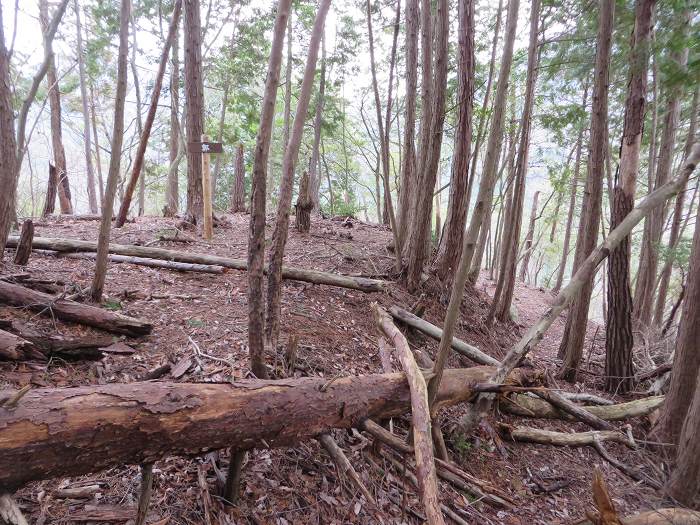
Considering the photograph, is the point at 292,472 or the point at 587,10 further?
the point at 587,10

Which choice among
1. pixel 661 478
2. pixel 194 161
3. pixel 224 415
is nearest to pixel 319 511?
pixel 224 415

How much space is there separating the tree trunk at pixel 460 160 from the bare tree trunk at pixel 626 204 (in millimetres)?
2146

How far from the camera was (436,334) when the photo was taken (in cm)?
543

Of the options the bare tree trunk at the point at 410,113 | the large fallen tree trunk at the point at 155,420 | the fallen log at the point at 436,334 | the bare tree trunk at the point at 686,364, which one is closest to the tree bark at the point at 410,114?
the bare tree trunk at the point at 410,113

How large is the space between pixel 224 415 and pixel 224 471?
0.66 m

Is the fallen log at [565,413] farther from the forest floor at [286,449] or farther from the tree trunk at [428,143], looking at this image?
the tree trunk at [428,143]

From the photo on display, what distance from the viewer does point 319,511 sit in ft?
9.59

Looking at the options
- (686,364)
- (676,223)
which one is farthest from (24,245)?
(676,223)

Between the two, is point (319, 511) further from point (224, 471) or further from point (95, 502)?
point (95, 502)

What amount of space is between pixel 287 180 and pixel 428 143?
3.68 m

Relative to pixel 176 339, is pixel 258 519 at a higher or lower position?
lower

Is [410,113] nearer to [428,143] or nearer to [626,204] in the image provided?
[428,143]

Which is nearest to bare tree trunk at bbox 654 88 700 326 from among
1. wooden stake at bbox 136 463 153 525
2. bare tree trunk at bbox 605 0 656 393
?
bare tree trunk at bbox 605 0 656 393

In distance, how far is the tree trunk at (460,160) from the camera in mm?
6297
